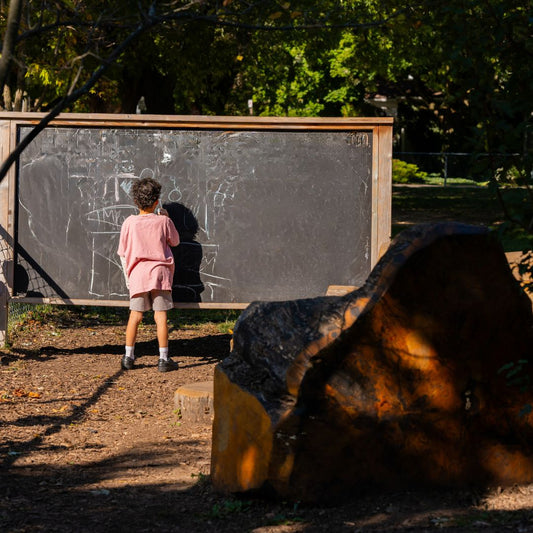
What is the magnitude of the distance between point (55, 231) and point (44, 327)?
2203 millimetres

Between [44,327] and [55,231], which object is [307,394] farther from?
[44,327]

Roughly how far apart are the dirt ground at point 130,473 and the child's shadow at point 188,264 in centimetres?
68

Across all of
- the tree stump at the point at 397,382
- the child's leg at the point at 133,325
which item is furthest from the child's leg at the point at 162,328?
the tree stump at the point at 397,382

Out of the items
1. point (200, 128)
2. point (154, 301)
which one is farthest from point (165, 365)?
point (200, 128)

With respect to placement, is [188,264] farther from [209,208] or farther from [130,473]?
[130,473]

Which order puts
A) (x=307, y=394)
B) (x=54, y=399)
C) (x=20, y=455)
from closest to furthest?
(x=307, y=394) < (x=20, y=455) < (x=54, y=399)

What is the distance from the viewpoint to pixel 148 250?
8125 mm

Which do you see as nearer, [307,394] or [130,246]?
[307,394]

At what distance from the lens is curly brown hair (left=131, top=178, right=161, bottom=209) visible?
8.13 metres

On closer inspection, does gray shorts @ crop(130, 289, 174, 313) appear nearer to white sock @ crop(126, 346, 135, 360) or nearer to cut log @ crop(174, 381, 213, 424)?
white sock @ crop(126, 346, 135, 360)

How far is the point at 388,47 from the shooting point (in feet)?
76.7

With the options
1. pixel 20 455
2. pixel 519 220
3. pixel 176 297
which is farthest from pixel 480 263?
pixel 176 297

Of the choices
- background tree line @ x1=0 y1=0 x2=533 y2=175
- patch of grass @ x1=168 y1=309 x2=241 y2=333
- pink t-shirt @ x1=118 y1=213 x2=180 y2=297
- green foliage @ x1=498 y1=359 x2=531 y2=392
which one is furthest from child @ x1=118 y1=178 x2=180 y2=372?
green foliage @ x1=498 y1=359 x2=531 y2=392

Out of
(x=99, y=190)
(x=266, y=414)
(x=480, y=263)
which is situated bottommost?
(x=266, y=414)
